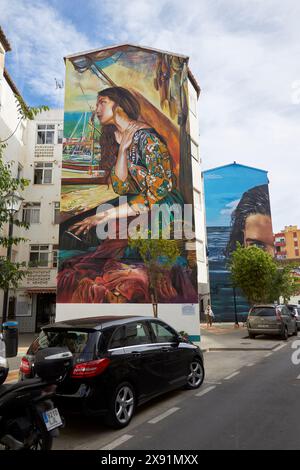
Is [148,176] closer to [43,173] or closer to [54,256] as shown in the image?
[54,256]

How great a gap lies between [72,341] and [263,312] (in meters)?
15.1

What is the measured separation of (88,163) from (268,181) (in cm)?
3579

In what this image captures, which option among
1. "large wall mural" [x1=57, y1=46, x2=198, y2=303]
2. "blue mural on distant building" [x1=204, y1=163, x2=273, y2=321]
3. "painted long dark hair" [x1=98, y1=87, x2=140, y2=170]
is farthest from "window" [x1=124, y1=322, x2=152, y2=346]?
"blue mural on distant building" [x1=204, y1=163, x2=273, y2=321]

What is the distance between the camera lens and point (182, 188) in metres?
21.8

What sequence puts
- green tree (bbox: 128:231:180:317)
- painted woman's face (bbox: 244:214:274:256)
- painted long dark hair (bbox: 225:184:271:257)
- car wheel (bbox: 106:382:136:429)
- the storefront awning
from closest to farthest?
car wheel (bbox: 106:382:136:429), green tree (bbox: 128:231:180:317), the storefront awning, painted long dark hair (bbox: 225:184:271:257), painted woman's face (bbox: 244:214:274:256)

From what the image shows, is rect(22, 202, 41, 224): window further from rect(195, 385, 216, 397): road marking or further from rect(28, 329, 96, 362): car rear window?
rect(28, 329, 96, 362): car rear window

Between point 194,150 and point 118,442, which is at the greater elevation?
point 194,150

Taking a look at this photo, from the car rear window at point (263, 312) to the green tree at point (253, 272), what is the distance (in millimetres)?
6889

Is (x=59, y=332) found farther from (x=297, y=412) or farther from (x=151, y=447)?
(x=297, y=412)

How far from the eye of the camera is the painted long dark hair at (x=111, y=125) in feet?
70.2

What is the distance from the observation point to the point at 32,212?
82.5 ft

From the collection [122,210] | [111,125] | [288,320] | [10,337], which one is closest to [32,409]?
[10,337]

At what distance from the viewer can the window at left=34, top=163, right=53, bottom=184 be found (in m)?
25.7
